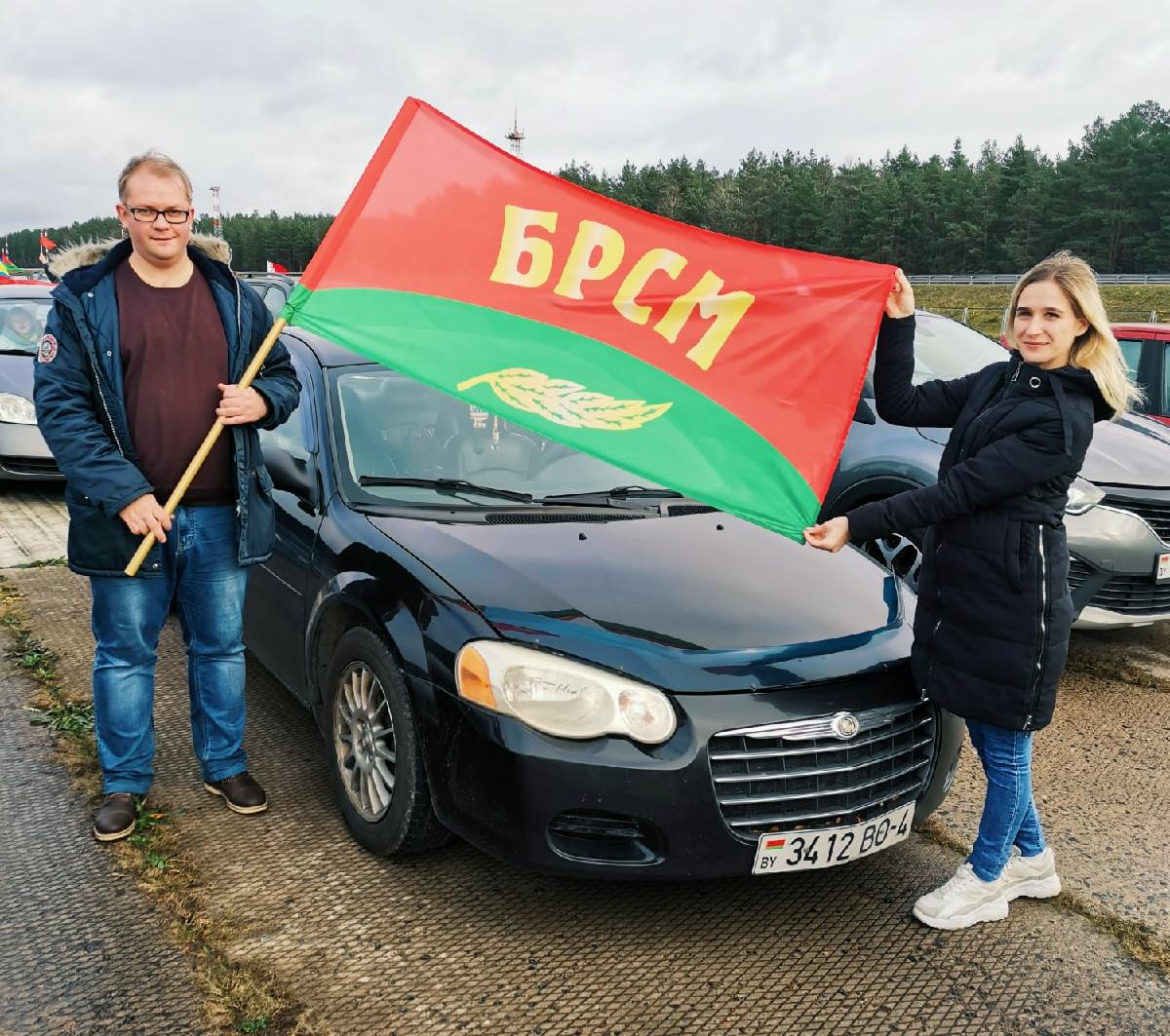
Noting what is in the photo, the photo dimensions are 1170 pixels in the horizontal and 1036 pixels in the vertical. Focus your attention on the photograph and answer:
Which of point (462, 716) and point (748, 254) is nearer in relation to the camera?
point (462, 716)

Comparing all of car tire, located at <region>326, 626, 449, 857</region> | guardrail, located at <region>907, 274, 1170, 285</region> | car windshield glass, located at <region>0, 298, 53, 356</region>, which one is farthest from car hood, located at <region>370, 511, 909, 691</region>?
guardrail, located at <region>907, 274, 1170, 285</region>

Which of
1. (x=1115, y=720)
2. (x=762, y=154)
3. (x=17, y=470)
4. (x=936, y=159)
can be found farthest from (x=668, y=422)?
(x=762, y=154)

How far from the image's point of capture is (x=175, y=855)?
3143mm

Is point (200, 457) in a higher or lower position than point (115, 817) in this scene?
higher

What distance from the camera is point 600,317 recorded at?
3000mm

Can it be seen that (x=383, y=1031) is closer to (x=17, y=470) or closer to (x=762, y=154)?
(x=17, y=470)

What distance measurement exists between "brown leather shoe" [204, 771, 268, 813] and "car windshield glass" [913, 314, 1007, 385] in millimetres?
4072

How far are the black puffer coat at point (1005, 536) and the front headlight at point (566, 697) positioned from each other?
0.76 m

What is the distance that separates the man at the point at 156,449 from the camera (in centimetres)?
298

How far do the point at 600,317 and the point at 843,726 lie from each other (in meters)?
1.32

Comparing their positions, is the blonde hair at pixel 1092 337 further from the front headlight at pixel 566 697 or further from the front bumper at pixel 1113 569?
the front bumper at pixel 1113 569

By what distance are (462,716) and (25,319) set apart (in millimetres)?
8715

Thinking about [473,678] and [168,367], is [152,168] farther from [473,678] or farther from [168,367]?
[473,678]

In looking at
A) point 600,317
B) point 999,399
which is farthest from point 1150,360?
point 600,317
